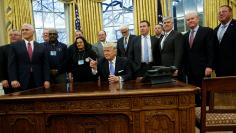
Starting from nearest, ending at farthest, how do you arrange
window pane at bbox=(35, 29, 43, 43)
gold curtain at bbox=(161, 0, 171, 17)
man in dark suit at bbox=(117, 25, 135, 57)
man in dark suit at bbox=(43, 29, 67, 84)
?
1. man in dark suit at bbox=(43, 29, 67, 84)
2. man in dark suit at bbox=(117, 25, 135, 57)
3. gold curtain at bbox=(161, 0, 171, 17)
4. window pane at bbox=(35, 29, 43, 43)

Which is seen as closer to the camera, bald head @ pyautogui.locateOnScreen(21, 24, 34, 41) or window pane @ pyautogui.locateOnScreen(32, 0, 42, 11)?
bald head @ pyautogui.locateOnScreen(21, 24, 34, 41)

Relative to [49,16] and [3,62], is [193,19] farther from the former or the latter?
[49,16]

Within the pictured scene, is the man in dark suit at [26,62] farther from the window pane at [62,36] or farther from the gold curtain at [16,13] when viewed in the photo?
the window pane at [62,36]

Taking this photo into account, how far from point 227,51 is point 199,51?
39 cm

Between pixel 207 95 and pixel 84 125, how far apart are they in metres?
1.13

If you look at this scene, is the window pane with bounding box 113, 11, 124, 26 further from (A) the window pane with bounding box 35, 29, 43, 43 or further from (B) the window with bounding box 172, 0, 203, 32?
(A) the window pane with bounding box 35, 29, 43, 43

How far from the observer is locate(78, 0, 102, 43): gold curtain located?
7453 millimetres

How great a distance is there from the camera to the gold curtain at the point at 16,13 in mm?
6284

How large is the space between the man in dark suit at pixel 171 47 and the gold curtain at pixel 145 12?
243cm

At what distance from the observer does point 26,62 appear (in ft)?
13.9

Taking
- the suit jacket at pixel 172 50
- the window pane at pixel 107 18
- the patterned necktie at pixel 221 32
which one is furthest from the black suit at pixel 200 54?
the window pane at pixel 107 18

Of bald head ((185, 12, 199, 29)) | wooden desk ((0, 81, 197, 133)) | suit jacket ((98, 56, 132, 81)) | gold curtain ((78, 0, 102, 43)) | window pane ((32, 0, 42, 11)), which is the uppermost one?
window pane ((32, 0, 42, 11))

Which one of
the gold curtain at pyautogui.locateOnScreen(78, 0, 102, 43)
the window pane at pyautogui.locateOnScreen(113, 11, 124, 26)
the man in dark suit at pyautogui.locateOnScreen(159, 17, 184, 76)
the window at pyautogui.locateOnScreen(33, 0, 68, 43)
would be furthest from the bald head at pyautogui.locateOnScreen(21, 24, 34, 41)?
the window pane at pyautogui.locateOnScreen(113, 11, 124, 26)

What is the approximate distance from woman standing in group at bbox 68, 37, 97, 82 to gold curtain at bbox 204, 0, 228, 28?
122 inches
